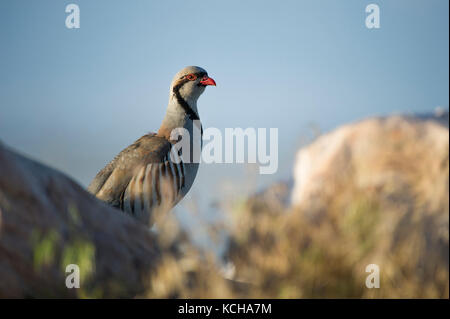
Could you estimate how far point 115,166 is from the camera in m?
6.48

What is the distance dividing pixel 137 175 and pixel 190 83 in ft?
6.17

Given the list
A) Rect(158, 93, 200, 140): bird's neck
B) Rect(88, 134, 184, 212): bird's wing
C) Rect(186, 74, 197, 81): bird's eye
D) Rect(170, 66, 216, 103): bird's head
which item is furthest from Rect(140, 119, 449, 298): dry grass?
Rect(186, 74, 197, 81): bird's eye

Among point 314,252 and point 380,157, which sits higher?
point 380,157

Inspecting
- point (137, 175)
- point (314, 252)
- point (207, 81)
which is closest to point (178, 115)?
point (207, 81)

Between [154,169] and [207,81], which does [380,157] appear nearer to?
[154,169]

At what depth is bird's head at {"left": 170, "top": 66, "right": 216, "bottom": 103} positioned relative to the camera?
733 cm

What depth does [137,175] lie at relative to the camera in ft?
20.5

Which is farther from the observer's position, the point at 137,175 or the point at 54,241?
the point at 137,175

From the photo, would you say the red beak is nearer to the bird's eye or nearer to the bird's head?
the bird's head

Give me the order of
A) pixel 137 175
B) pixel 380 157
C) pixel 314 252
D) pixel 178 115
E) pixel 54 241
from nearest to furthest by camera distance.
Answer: pixel 314 252, pixel 54 241, pixel 380 157, pixel 137 175, pixel 178 115

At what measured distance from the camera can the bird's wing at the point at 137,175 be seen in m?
6.12

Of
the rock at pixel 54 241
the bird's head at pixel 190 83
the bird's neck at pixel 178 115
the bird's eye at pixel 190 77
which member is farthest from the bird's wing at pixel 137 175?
the rock at pixel 54 241
